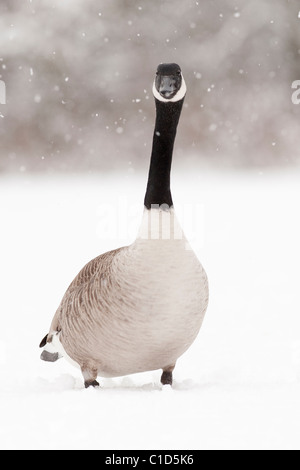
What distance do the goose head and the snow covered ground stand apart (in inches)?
51.1

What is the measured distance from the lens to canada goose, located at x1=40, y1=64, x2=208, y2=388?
127 inches

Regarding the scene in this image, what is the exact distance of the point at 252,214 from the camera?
10750 mm

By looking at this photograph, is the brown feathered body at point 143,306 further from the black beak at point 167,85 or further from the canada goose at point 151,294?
the black beak at point 167,85

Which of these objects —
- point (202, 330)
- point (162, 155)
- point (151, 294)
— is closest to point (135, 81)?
point (202, 330)

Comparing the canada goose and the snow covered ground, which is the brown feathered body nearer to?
the canada goose

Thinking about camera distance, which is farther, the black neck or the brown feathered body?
the black neck

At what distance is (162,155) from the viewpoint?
3.52 m

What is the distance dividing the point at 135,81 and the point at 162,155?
11793 millimetres

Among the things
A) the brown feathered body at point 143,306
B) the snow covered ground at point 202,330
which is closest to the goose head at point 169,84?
the brown feathered body at point 143,306

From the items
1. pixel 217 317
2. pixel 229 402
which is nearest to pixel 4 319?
pixel 217 317

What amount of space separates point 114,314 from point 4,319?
2.82 m

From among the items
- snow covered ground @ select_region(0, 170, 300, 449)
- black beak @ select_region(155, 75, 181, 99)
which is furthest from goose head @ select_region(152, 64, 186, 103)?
snow covered ground @ select_region(0, 170, 300, 449)

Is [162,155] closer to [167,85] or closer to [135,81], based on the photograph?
[167,85]

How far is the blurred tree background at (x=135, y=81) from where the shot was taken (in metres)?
14.9
